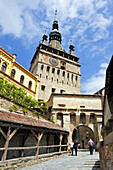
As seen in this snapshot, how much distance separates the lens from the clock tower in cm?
3362

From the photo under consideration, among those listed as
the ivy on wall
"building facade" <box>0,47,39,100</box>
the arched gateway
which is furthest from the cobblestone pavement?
the arched gateway

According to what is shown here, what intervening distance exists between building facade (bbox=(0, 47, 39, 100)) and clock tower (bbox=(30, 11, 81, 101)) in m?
7.37

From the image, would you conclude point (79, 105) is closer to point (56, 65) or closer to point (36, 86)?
point (36, 86)

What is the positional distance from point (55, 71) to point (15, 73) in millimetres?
16952

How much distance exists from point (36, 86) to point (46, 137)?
545 inches

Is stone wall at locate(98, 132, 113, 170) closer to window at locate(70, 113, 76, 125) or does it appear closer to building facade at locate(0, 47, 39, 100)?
window at locate(70, 113, 76, 125)

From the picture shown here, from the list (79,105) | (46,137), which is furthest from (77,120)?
(46,137)

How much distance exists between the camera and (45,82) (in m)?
33.6

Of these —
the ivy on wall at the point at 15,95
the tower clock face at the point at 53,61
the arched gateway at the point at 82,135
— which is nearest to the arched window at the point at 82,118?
the arched gateway at the point at 82,135

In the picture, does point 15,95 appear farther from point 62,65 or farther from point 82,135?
point 62,65

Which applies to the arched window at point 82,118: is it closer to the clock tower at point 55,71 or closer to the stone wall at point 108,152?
the clock tower at point 55,71

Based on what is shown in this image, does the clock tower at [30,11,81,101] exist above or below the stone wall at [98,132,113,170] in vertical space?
above

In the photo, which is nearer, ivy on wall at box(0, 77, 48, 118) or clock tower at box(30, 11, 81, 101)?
ivy on wall at box(0, 77, 48, 118)

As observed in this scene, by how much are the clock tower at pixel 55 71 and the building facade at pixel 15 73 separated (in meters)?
7.37
